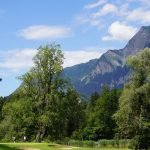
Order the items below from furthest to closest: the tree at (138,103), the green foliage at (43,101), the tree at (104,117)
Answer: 1. the tree at (104,117)
2. the green foliage at (43,101)
3. the tree at (138,103)

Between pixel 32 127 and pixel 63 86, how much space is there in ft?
27.5

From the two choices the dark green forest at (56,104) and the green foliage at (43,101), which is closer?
the dark green forest at (56,104)

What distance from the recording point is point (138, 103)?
72312 mm

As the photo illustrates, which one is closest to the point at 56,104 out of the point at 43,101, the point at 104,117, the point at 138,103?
the point at 43,101

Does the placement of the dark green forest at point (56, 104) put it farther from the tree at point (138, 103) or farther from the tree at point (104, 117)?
the tree at point (104, 117)

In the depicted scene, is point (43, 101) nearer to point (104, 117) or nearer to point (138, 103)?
point (138, 103)

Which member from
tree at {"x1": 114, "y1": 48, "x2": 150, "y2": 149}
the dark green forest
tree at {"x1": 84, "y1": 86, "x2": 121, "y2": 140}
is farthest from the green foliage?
tree at {"x1": 84, "y1": 86, "x2": 121, "y2": 140}

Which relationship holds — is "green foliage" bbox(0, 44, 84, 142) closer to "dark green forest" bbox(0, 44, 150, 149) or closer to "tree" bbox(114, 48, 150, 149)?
"dark green forest" bbox(0, 44, 150, 149)

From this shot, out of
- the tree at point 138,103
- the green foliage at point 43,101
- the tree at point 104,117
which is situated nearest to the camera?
the tree at point 138,103

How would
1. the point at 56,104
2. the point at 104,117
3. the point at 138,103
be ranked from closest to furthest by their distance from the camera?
the point at 138,103
the point at 56,104
the point at 104,117

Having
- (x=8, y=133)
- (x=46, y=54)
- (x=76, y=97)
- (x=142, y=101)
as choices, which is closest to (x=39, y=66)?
(x=46, y=54)

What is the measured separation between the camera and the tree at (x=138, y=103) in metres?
→ 71.2

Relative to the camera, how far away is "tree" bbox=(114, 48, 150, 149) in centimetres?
7125

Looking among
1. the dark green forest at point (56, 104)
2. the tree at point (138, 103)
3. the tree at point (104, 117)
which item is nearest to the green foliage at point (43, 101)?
the dark green forest at point (56, 104)
